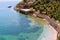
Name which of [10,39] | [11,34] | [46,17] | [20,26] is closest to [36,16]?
[46,17]

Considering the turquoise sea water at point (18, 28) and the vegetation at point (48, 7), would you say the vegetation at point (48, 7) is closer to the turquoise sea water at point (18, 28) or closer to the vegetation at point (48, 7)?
the vegetation at point (48, 7)

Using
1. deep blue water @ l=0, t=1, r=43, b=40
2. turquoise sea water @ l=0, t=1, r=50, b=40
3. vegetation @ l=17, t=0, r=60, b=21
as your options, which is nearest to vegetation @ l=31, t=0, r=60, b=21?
vegetation @ l=17, t=0, r=60, b=21

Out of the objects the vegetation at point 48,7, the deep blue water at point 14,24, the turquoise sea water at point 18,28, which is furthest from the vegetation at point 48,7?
the deep blue water at point 14,24

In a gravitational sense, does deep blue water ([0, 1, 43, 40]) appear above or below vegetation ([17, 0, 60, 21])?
below

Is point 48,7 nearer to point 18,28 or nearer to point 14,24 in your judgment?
point 14,24

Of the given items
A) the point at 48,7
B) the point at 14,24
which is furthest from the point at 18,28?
the point at 48,7

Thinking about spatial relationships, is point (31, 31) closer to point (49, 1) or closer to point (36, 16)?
point (36, 16)

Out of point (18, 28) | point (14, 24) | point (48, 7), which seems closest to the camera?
point (18, 28)

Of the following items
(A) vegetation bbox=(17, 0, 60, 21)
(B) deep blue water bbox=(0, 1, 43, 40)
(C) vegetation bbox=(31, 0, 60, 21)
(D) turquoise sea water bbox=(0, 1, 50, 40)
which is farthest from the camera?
(A) vegetation bbox=(17, 0, 60, 21)

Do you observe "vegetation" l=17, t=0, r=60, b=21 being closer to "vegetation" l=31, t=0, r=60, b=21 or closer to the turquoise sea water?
"vegetation" l=31, t=0, r=60, b=21
